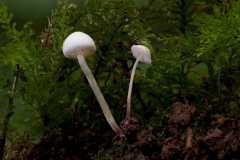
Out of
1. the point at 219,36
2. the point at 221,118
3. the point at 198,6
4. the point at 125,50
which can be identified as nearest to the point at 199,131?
the point at 221,118

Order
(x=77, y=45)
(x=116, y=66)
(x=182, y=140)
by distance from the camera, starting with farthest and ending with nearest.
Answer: (x=116, y=66) < (x=77, y=45) < (x=182, y=140)

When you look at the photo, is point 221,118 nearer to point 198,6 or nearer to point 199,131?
point 199,131

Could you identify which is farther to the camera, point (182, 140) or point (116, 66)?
point (116, 66)

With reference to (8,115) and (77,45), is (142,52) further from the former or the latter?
(8,115)

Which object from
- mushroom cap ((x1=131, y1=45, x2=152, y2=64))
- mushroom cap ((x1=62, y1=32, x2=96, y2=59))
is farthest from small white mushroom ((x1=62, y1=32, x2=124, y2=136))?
mushroom cap ((x1=131, y1=45, x2=152, y2=64))

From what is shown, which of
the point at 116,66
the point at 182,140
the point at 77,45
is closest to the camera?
the point at 182,140

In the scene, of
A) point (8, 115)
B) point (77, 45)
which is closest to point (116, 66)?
point (77, 45)

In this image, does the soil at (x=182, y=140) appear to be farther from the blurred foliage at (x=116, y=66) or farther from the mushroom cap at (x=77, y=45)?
the mushroom cap at (x=77, y=45)
